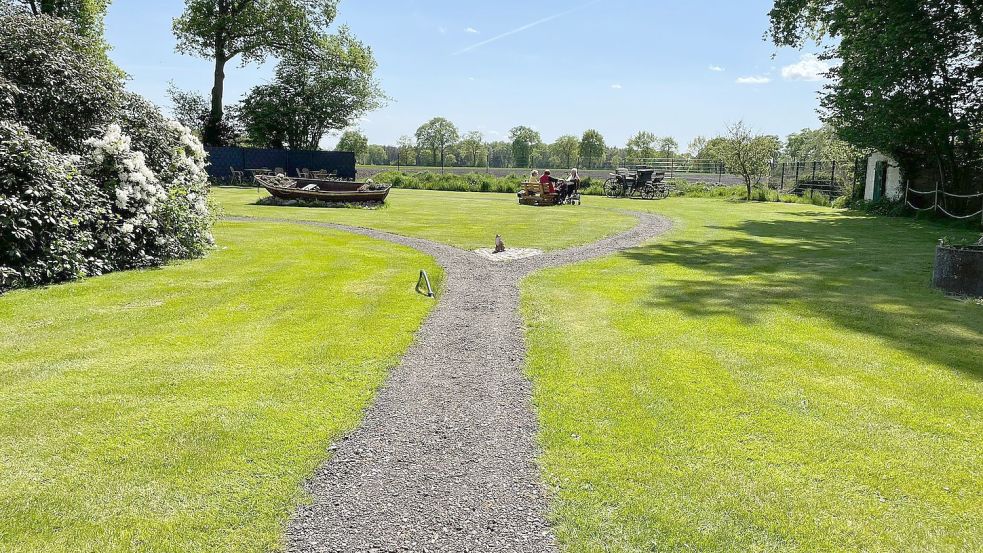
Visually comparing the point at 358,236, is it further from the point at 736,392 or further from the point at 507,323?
the point at 736,392

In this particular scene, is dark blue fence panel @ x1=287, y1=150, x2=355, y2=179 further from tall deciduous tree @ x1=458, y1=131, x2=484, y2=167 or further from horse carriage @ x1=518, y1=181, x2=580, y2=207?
tall deciduous tree @ x1=458, y1=131, x2=484, y2=167

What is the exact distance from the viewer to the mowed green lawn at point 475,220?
12.7 meters

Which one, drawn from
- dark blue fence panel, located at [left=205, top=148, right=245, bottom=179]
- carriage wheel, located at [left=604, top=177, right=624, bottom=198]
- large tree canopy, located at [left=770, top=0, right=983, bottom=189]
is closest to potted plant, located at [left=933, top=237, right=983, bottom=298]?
large tree canopy, located at [left=770, top=0, right=983, bottom=189]

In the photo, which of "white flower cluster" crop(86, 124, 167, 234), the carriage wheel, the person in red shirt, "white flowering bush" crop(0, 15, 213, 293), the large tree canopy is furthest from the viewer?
the carriage wheel

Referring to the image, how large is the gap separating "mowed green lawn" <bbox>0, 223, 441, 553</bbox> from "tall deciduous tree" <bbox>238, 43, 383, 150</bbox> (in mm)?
33579

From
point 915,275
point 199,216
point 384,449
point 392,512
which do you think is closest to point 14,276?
point 199,216

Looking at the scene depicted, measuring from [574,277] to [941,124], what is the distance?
565 inches

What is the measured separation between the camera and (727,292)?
24.7 ft

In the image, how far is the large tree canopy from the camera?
15664mm

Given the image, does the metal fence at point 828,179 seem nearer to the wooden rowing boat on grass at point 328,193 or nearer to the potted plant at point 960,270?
the potted plant at point 960,270

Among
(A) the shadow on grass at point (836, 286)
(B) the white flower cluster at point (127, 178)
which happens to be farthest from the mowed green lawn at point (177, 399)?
(A) the shadow on grass at point (836, 286)

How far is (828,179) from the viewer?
1150 inches

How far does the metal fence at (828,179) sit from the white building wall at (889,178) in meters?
0.62

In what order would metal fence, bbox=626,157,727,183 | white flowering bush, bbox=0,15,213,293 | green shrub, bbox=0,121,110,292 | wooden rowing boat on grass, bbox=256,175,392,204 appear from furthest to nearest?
metal fence, bbox=626,157,727,183 → wooden rowing boat on grass, bbox=256,175,392,204 → white flowering bush, bbox=0,15,213,293 → green shrub, bbox=0,121,110,292
